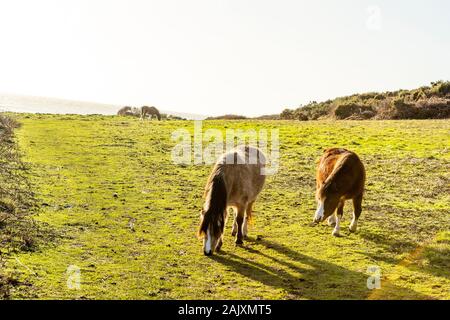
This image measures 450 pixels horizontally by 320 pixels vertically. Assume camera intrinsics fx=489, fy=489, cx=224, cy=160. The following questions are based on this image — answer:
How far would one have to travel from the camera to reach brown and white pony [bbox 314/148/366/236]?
11552 millimetres

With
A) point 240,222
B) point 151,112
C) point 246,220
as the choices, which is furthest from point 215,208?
point 151,112

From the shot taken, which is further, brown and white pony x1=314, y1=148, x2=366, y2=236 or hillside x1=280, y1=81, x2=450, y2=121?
hillside x1=280, y1=81, x2=450, y2=121

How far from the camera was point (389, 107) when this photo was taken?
136 feet

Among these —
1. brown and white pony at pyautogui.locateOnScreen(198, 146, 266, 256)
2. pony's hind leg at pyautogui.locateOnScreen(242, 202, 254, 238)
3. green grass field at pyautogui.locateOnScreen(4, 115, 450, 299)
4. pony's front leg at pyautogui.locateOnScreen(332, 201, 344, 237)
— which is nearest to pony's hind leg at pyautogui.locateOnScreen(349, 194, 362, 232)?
green grass field at pyautogui.locateOnScreen(4, 115, 450, 299)

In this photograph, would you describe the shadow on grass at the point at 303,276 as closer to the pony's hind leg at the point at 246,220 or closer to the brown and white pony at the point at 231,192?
the brown and white pony at the point at 231,192

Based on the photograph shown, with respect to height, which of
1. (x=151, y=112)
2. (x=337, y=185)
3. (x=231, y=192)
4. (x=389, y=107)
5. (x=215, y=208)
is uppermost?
(x=389, y=107)

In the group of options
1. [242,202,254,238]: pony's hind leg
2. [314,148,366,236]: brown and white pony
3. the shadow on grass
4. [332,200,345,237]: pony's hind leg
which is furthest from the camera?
[332,200,345,237]: pony's hind leg

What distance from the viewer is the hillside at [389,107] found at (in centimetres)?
3931

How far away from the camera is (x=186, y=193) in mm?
17203

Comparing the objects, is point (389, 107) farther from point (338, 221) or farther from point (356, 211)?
point (338, 221)

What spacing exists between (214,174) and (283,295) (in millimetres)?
3281

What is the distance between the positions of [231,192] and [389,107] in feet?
110

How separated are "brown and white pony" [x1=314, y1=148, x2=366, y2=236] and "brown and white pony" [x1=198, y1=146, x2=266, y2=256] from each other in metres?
1.69

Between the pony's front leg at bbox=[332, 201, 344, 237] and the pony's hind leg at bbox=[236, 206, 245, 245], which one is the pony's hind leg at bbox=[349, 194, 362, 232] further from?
the pony's hind leg at bbox=[236, 206, 245, 245]
